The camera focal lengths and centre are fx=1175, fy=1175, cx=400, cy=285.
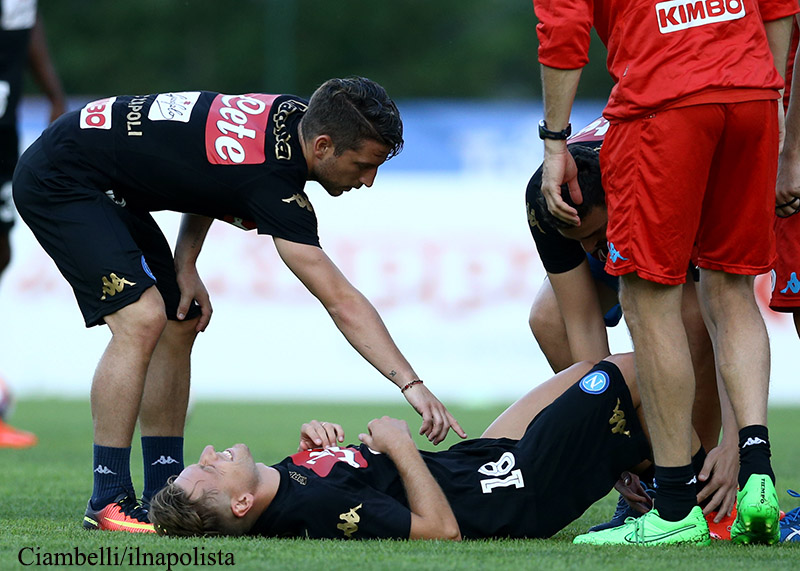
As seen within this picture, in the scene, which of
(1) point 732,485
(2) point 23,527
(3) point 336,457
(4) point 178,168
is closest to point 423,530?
(3) point 336,457

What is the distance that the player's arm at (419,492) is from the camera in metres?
3.50

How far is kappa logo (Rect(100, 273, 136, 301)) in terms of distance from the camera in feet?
13.2

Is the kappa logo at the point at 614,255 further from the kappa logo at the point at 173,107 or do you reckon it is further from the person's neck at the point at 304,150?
the kappa logo at the point at 173,107

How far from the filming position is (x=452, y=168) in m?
11.8

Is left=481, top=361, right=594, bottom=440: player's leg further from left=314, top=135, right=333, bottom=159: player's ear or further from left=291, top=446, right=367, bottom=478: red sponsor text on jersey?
left=314, top=135, right=333, bottom=159: player's ear

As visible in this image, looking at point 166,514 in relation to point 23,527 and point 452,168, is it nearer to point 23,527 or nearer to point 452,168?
point 23,527

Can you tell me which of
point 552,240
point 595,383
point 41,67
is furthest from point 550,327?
point 41,67

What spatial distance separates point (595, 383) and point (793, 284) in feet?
2.78

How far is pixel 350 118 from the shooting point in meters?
4.03

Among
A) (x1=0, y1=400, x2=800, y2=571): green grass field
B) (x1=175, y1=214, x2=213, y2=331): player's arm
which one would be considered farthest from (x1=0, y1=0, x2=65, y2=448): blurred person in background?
(x1=175, y1=214, x2=213, y2=331): player's arm

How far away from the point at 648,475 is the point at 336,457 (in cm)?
107

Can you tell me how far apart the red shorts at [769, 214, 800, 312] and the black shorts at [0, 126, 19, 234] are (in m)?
4.88

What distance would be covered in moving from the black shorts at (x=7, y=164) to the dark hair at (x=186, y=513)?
4225mm

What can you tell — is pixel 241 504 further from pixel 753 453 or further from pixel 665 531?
pixel 753 453
